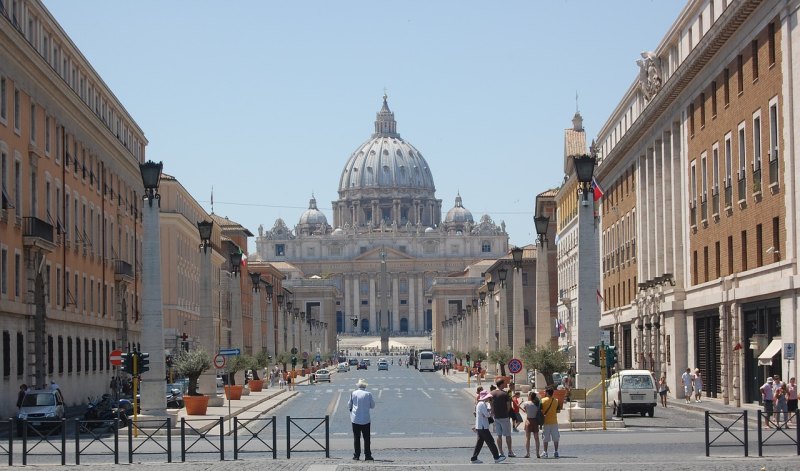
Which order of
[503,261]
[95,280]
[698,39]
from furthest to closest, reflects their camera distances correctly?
[503,261] < [95,280] < [698,39]

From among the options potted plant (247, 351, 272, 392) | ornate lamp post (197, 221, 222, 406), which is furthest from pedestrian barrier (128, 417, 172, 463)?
potted plant (247, 351, 272, 392)

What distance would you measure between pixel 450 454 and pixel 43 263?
24.8 metres

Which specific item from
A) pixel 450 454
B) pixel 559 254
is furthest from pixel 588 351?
pixel 559 254

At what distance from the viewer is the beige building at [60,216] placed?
4859cm

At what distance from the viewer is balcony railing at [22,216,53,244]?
5050 cm

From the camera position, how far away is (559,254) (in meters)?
117

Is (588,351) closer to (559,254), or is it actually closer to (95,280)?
(95,280)

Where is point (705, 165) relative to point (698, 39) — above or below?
below

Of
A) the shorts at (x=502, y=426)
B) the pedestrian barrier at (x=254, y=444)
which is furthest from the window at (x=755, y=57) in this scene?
the shorts at (x=502, y=426)

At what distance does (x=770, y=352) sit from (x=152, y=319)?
58.8 ft

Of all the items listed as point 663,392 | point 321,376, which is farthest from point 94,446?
point 321,376

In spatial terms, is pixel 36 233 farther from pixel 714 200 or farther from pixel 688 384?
pixel 688 384

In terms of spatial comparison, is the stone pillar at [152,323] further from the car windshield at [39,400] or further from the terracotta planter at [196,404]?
the terracotta planter at [196,404]

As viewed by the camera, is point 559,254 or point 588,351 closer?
point 588,351
